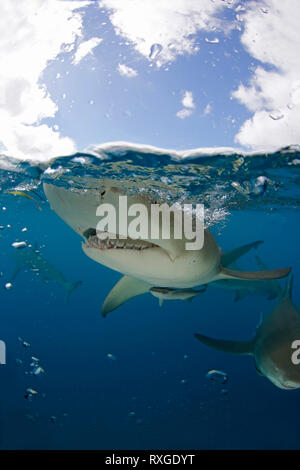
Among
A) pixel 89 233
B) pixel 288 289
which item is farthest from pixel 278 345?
pixel 89 233

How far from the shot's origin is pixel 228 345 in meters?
5.55

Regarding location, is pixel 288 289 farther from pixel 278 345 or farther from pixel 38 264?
pixel 38 264

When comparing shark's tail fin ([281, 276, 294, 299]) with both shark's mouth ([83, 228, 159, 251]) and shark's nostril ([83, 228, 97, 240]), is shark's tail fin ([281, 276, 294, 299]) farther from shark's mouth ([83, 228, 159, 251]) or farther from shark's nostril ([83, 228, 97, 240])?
shark's nostril ([83, 228, 97, 240])

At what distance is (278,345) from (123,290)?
2.63 meters

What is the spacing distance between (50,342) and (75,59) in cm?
2837

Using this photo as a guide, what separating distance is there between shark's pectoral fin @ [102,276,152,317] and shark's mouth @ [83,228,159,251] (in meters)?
1.67

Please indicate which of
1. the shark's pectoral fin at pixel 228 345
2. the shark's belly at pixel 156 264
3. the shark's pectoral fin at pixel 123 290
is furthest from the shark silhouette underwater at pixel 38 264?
the shark's belly at pixel 156 264

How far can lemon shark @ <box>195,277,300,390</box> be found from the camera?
405cm

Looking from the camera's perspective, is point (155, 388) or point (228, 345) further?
point (155, 388)

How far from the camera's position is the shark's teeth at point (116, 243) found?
274 centimetres

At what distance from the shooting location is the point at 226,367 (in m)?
21.5

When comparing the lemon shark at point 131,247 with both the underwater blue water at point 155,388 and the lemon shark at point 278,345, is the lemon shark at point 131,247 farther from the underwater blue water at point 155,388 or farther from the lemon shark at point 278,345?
the underwater blue water at point 155,388
